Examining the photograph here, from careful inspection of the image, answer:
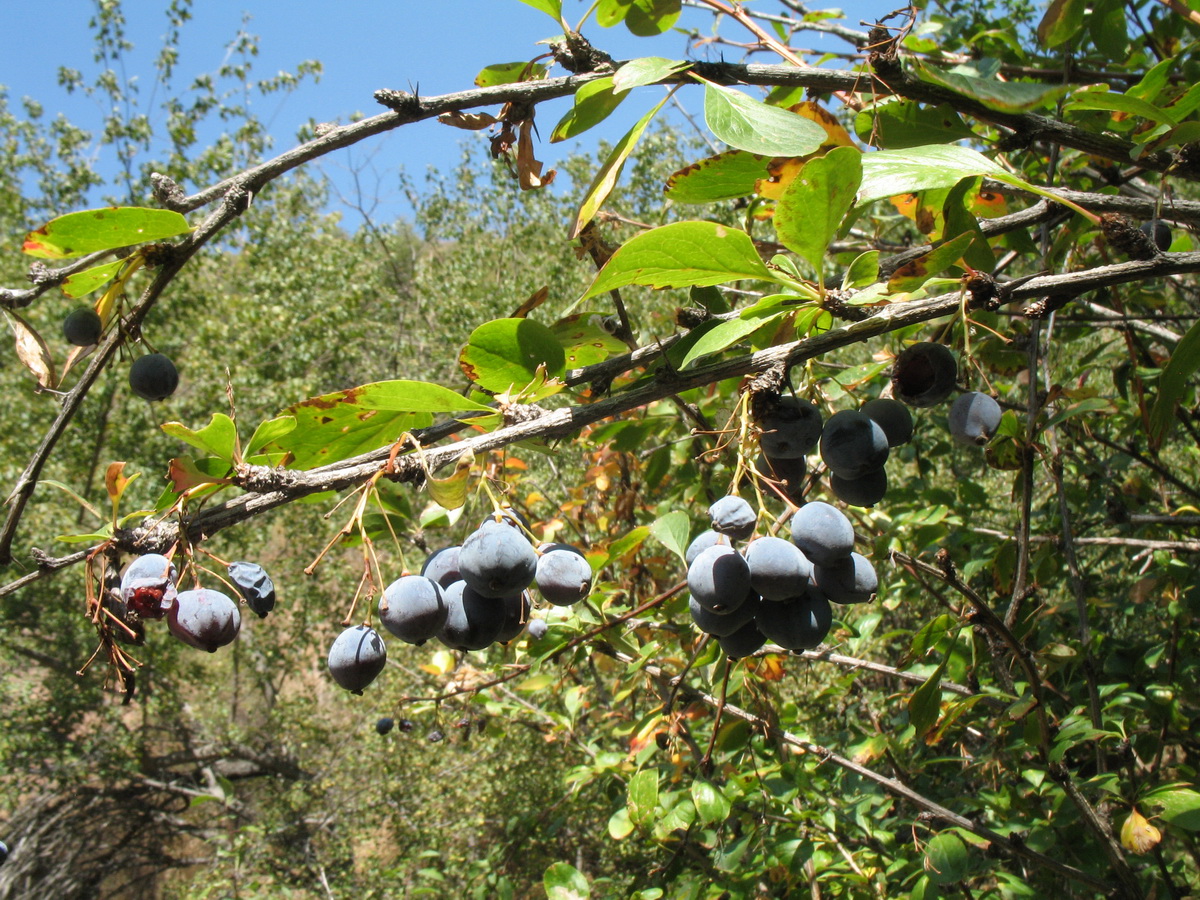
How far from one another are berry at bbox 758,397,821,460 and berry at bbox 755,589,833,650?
16cm

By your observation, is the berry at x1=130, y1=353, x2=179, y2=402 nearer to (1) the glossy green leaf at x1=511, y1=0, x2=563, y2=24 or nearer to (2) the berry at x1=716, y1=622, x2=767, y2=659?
(1) the glossy green leaf at x1=511, y1=0, x2=563, y2=24

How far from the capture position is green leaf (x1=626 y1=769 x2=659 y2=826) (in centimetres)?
165

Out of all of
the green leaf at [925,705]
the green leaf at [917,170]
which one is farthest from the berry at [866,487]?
the green leaf at [925,705]

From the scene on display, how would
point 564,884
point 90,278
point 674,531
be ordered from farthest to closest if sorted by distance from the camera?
point 564,884, point 674,531, point 90,278

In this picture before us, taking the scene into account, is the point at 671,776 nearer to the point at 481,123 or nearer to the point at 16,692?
the point at 481,123

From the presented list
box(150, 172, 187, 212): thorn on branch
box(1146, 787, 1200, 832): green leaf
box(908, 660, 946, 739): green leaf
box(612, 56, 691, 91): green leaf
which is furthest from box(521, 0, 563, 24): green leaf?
box(1146, 787, 1200, 832): green leaf

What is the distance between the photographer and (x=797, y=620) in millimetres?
818

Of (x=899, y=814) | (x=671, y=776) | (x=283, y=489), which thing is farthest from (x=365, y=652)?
(x=899, y=814)

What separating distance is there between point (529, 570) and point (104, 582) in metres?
0.47

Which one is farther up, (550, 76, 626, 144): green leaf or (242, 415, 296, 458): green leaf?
(550, 76, 626, 144): green leaf

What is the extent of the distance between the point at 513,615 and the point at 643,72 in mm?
640

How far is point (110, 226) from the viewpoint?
32.2 inches

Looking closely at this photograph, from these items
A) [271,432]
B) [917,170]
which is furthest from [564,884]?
[917,170]

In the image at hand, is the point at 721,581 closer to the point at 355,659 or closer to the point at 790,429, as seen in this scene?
the point at 790,429
